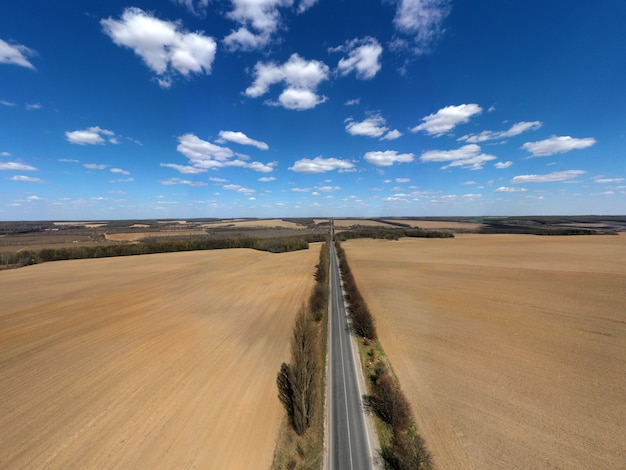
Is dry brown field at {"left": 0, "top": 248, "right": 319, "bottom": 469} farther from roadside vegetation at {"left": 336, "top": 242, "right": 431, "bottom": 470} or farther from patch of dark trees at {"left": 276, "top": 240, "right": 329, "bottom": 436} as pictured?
roadside vegetation at {"left": 336, "top": 242, "right": 431, "bottom": 470}

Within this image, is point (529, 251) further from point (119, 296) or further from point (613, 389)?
point (119, 296)

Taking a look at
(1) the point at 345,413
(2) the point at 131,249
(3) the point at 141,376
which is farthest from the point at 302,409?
(2) the point at 131,249

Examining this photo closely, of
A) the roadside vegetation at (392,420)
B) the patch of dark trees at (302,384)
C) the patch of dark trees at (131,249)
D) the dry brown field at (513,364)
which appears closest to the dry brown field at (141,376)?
the patch of dark trees at (302,384)

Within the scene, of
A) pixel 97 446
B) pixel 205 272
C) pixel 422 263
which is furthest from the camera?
pixel 422 263

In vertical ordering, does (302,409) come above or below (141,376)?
above

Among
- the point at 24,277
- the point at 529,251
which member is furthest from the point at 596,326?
the point at 24,277

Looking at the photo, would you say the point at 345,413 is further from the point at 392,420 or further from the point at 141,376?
the point at 141,376
